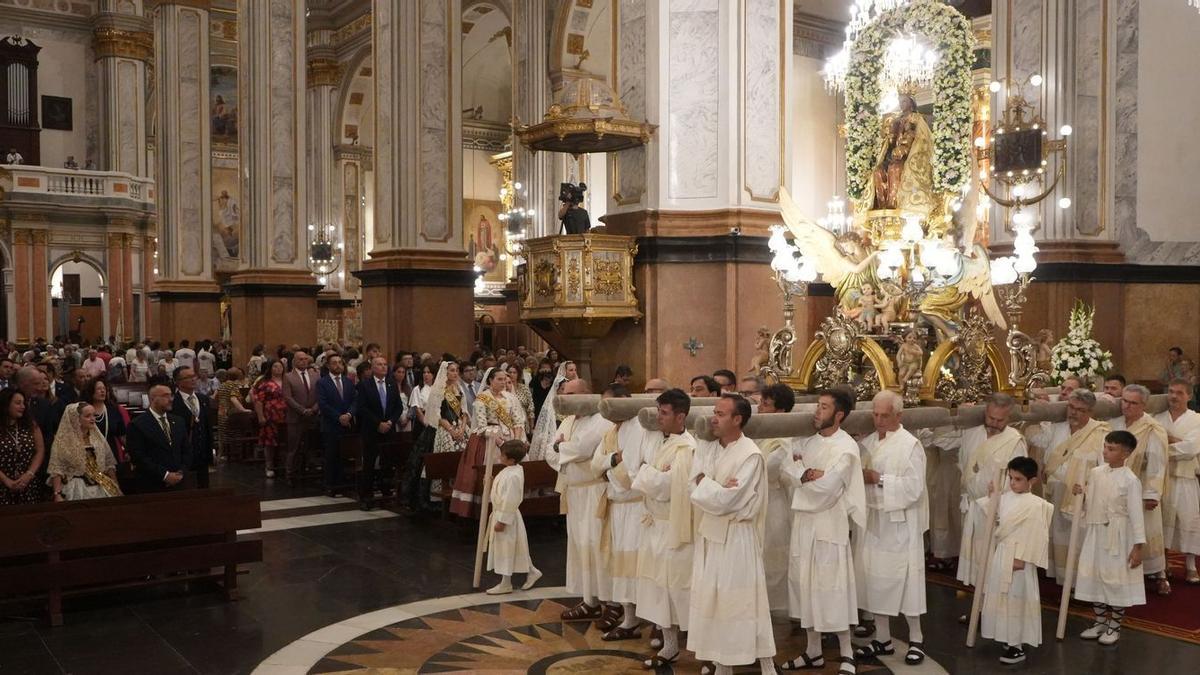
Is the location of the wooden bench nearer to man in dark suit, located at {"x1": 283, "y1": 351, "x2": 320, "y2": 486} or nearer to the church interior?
the church interior

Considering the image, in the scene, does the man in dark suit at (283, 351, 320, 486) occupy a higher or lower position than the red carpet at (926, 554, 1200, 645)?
higher

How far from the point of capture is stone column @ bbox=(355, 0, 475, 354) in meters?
15.4

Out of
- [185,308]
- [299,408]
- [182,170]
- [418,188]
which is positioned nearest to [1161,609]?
[299,408]

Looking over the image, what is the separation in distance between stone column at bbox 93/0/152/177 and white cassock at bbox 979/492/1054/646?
110 feet

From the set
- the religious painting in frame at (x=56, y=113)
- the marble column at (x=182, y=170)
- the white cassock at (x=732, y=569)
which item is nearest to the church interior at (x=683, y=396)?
the white cassock at (x=732, y=569)

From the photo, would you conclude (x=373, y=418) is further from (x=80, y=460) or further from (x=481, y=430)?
(x=80, y=460)

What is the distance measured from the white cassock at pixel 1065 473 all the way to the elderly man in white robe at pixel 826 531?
2342 mm

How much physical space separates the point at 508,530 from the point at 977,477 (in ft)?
10.9

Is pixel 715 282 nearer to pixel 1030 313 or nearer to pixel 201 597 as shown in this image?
pixel 201 597

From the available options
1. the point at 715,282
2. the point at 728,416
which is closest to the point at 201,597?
the point at 728,416

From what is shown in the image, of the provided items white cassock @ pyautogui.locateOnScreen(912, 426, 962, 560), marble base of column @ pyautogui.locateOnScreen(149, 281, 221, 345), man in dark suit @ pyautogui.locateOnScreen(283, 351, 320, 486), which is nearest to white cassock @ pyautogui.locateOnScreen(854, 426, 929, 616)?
white cassock @ pyautogui.locateOnScreen(912, 426, 962, 560)

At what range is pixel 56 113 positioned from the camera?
113 feet

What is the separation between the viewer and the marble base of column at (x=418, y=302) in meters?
15.3

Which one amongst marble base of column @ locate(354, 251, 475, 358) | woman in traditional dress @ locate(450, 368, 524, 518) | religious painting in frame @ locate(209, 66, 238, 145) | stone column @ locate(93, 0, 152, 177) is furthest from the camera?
religious painting in frame @ locate(209, 66, 238, 145)
